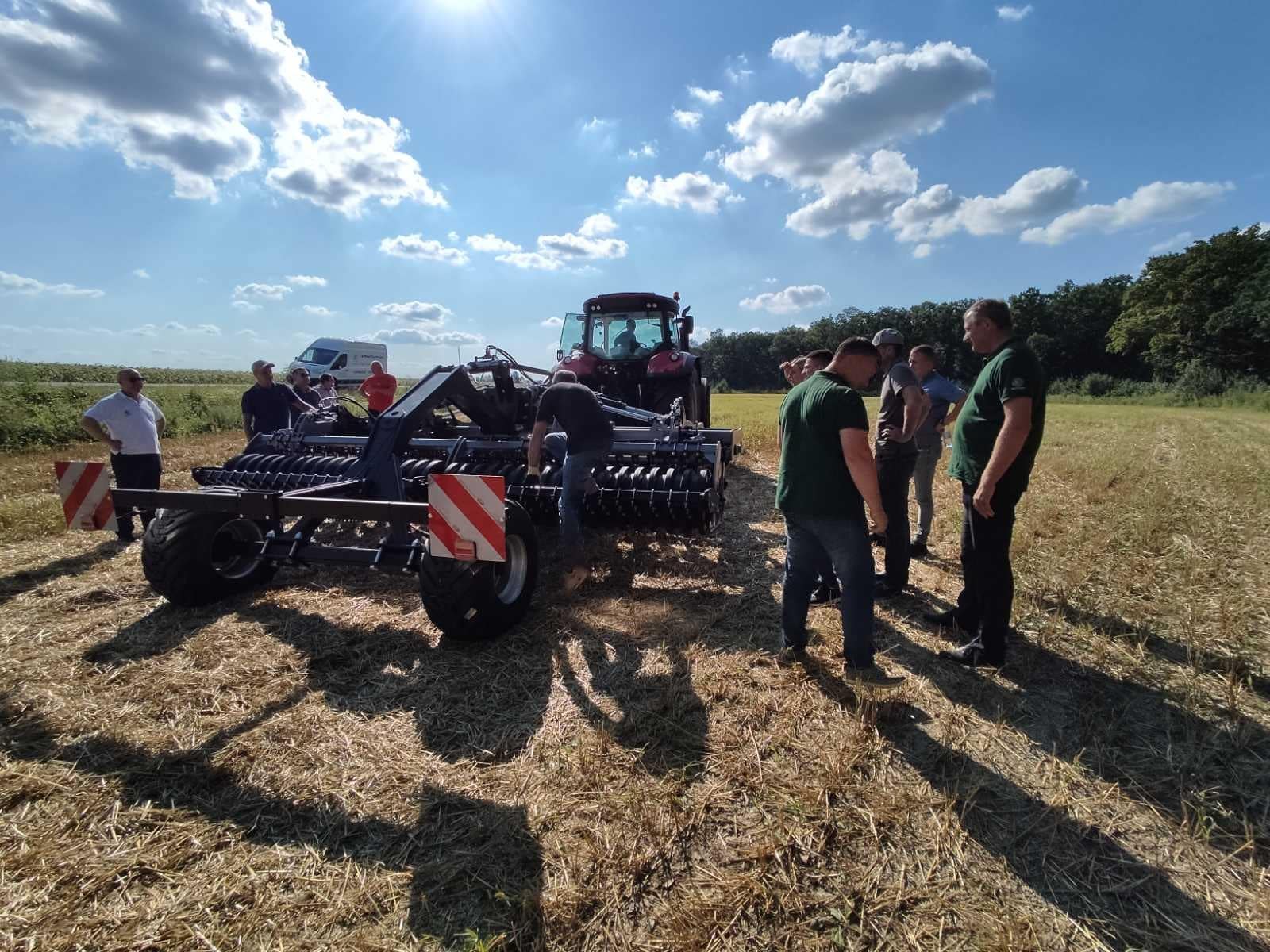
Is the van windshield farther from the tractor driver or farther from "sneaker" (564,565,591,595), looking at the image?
"sneaker" (564,565,591,595)

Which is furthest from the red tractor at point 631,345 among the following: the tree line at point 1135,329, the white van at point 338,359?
the white van at point 338,359

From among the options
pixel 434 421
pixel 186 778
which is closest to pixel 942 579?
pixel 186 778

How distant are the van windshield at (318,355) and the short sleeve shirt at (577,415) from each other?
81.1 ft

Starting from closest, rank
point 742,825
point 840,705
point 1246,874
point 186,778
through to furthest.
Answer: point 1246,874, point 742,825, point 186,778, point 840,705

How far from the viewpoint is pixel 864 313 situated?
64688mm

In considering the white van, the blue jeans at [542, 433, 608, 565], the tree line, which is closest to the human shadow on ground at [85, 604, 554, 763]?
the blue jeans at [542, 433, 608, 565]

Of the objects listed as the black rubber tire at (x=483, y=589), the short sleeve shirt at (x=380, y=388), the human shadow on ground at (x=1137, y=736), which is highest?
the short sleeve shirt at (x=380, y=388)

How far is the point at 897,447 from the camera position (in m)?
3.74

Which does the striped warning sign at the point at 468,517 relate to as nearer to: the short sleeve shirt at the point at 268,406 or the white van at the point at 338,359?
the short sleeve shirt at the point at 268,406

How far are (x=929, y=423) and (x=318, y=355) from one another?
26345 millimetres

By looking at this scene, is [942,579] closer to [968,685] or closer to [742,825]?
[968,685]

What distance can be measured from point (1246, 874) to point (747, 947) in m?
1.57

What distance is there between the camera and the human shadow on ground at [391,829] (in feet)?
5.47

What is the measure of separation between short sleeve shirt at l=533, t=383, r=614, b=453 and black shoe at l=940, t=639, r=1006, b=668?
243 centimetres
